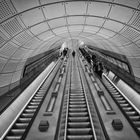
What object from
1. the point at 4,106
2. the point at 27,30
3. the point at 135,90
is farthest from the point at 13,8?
the point at 135,90

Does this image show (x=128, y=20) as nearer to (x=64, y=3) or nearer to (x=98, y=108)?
(x=64, y=3)

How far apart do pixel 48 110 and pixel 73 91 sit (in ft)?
8.41

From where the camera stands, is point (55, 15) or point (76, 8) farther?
point (55, 15)

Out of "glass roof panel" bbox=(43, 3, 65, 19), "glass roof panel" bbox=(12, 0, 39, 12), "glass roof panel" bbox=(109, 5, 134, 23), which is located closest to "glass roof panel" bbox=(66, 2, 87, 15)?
"glass roof panel" bbox=(43, 3, 65, 19)

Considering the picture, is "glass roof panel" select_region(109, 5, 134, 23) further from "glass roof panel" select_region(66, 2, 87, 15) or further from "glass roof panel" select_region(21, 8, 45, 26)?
"glass roof panel" select_region(21, 8, 45, 26)

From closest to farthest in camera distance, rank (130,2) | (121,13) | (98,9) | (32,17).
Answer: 1. (130,2)
2. (121,13)
3. (32,17)
4. (98,9)

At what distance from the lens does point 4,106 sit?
594cm

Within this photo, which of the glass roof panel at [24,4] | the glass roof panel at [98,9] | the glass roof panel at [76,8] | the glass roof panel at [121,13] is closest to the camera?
the glass roof panel at [24,4]

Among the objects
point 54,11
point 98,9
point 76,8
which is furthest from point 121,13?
point 54,11

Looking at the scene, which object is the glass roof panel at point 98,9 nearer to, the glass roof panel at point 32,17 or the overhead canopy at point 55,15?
the overhead canopy at point 55,15

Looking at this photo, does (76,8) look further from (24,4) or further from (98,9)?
(24,4)

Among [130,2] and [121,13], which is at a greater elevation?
[121,13]

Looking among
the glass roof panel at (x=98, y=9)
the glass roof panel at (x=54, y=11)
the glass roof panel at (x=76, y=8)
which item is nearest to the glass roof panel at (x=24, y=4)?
the glass roof panel at (x=54, y=11)

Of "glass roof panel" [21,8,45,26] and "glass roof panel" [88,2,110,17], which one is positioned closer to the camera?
"glass roof panel" [21,8,45,26]
